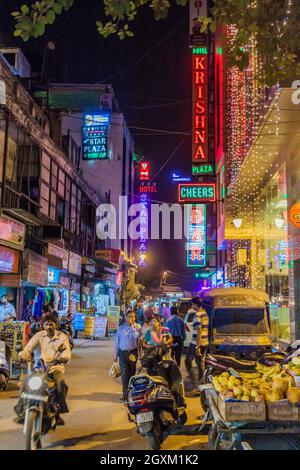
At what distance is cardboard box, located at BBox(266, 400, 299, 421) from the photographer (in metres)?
5.21

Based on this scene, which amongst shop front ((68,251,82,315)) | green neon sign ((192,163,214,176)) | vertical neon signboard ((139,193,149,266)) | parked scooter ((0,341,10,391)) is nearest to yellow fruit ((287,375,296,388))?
parked scooter ((0,341,10,391))

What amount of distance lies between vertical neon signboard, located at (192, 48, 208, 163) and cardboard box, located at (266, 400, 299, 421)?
792 inches

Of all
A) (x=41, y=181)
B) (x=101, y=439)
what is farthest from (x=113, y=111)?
(x=101, y=439)

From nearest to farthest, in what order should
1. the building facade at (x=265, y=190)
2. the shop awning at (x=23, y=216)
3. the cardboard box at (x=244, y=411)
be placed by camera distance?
1. the cardboard box at (x=244, y=411)
2. the building facade at (x=265, y=190)
3. the shop awning at (x=23, y=216)

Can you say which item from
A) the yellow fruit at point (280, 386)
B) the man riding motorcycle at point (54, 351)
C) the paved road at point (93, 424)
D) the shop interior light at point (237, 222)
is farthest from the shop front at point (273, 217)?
the man riding motorcycle at point (54, 351)

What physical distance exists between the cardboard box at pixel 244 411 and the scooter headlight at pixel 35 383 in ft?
8.01

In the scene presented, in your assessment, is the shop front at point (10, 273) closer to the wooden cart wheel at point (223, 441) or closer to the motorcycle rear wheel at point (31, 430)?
the motorcycle rear wheel at point (31, 430)

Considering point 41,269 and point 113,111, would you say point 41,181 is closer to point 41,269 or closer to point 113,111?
point 41,269

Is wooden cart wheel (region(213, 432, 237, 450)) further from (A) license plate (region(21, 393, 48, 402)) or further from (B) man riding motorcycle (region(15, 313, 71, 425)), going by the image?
(B) man riding motorcycle (region(15, 313, 71, 425))

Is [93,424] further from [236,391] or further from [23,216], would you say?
[23,216]

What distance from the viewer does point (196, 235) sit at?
140ft

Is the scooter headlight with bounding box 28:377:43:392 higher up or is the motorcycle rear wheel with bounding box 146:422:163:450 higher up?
the scooter headlight with bounding box 28:377:43:392

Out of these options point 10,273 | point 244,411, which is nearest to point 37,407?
point 244,411

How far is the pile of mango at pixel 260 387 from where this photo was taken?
534cm
